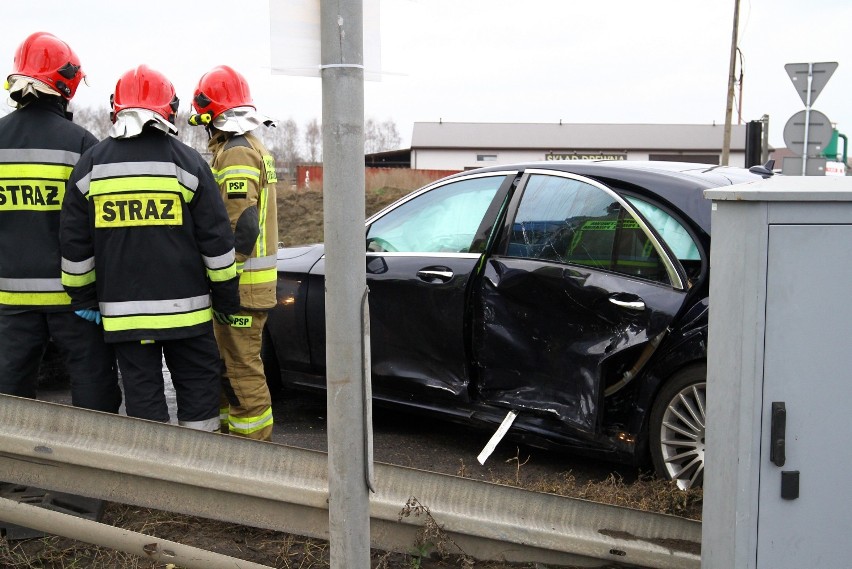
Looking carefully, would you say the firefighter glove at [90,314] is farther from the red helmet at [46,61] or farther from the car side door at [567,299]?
the car side door at [567,299]

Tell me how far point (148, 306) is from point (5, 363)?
82cm

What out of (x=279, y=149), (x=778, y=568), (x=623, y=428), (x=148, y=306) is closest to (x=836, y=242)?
(x=778, y=568)

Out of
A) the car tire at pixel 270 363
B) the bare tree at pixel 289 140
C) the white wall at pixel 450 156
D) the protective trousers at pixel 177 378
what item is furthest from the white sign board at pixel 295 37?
the bare tree at pixel 289 140

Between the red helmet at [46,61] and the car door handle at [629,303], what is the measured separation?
2.81m

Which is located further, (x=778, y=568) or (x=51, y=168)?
(x=51, y=168)

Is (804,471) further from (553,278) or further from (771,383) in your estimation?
(553,278)

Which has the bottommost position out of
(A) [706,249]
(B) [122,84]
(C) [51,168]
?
(A) [706,249]

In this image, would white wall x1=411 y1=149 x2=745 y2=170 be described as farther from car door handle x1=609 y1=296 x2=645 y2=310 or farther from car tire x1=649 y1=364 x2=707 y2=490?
car tire x1=649 y1=364 x2=707 y2=490

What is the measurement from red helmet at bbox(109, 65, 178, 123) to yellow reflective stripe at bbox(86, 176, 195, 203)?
305 millimetres

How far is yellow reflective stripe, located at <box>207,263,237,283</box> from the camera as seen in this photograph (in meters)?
4.10

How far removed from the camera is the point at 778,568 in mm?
2539

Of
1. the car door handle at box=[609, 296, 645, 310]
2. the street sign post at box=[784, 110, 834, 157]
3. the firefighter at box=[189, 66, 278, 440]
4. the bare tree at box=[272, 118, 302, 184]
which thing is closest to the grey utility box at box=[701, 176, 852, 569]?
the car door handle at box=[609, 296, 645, 310]

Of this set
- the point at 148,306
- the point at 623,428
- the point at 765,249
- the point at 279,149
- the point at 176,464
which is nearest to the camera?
the point at 765,249

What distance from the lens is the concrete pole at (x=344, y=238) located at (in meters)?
2.19
